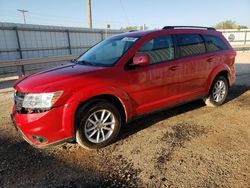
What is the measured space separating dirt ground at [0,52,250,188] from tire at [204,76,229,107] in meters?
0.72

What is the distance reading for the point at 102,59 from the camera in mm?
4148

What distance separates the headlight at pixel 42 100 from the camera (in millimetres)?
3137

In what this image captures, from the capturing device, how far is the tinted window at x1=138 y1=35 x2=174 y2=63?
411cm

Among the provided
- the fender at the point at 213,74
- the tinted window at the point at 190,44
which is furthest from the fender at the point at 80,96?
the fender at the point at 213,74

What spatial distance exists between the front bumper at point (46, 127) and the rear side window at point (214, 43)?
350cm

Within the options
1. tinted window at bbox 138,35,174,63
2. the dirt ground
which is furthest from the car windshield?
the dirt ground

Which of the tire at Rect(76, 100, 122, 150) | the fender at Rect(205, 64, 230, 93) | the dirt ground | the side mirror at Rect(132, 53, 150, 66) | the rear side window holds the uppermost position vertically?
the rear side window

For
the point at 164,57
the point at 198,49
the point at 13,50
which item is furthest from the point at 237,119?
the point at 13,50

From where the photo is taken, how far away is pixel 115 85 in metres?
3.65

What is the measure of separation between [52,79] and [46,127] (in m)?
0.71

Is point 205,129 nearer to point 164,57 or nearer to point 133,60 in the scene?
point 164,57

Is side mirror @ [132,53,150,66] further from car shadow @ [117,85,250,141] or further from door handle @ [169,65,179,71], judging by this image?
car shadow @ [117,85,250,141]

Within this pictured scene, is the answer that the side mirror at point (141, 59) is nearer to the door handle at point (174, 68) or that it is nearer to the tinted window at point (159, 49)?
the tinted window at point (159, 49)

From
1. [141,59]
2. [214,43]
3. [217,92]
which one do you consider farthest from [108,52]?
[217,92]
